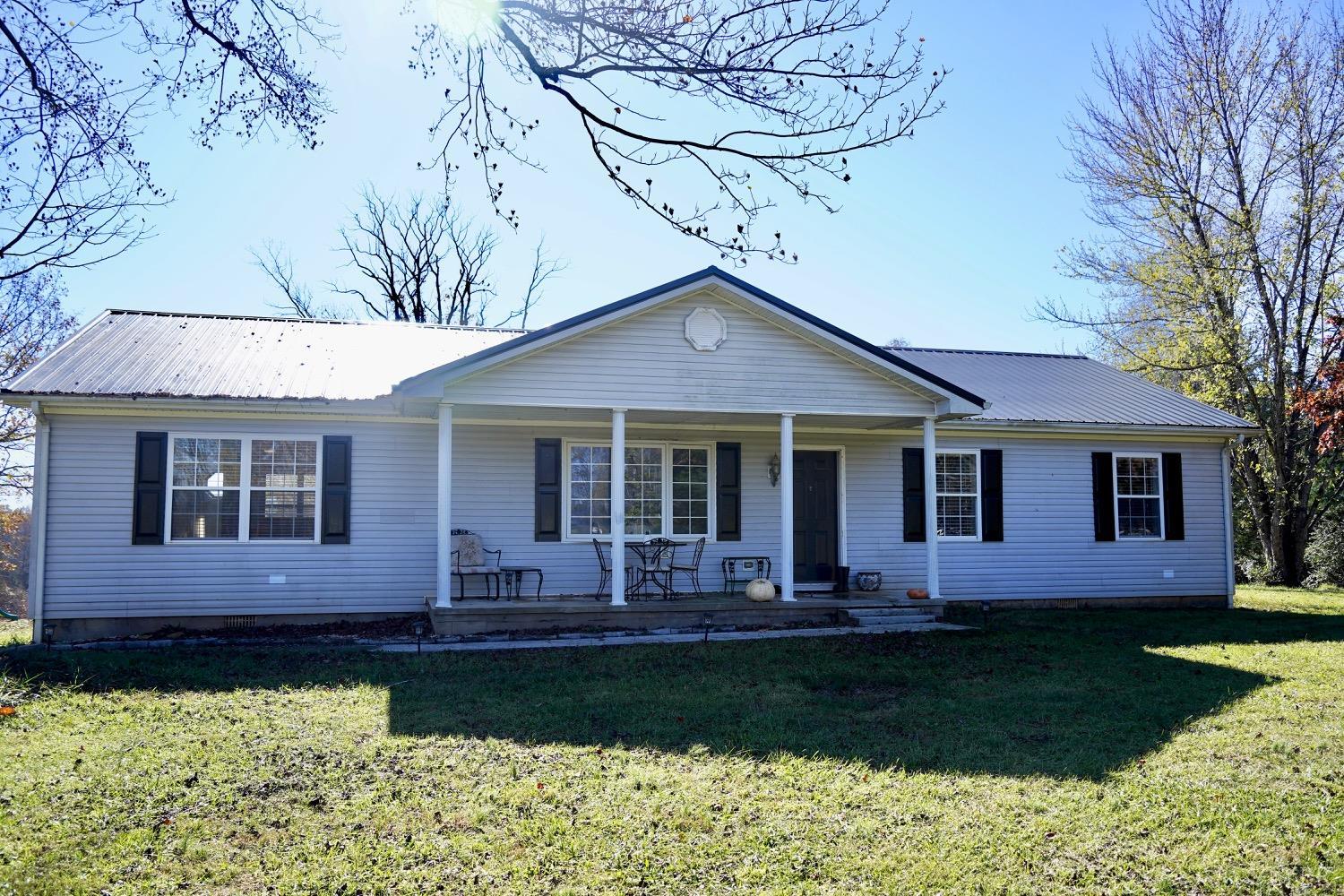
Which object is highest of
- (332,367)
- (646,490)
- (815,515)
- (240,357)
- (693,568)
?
(240,357)

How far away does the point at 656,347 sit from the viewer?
1111cm

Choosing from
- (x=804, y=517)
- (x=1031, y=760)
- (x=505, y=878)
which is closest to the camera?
(x=505, y=878)

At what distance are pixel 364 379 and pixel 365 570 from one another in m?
2.51

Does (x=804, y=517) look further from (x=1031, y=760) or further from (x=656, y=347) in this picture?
(x=1031, y=760)

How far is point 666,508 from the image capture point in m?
12.9

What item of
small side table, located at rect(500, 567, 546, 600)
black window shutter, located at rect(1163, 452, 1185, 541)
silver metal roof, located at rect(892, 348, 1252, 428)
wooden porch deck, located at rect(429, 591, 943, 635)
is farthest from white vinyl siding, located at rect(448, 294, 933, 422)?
black window shutter, located at rect(1163, 452, 1185, 541)

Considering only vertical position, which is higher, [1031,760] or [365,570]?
[365,570]

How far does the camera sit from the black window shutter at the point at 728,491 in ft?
42.7

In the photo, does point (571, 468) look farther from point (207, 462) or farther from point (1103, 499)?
point (1103, 499)

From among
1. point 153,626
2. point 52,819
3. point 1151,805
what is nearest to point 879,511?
point 1151,805

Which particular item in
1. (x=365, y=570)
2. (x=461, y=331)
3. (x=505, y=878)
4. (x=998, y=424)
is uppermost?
(x=461, y=331)

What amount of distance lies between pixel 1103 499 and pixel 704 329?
24.3 feet

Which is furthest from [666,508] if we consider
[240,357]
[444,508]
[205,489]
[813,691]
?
[240,357]

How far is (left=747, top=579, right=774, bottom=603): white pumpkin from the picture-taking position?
38.1ft
